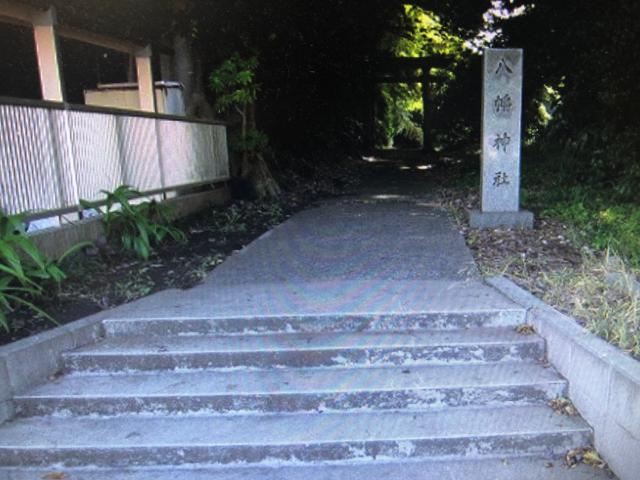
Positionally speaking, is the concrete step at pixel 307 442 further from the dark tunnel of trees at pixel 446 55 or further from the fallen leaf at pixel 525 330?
the dark tunnel of trees at pixel 446 55

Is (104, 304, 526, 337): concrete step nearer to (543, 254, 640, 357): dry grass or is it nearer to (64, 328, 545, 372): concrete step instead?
(64, 328, 545, 372): concrete step

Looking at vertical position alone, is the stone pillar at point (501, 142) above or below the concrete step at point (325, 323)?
above

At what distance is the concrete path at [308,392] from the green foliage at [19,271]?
568mm

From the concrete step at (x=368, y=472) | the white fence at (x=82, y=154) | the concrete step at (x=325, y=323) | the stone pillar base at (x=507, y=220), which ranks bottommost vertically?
the concrete step at (x=368, y=472)

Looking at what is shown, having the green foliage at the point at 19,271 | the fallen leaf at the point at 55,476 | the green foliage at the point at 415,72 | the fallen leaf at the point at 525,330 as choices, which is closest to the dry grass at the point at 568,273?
the fallen leaf at the point at 525,330

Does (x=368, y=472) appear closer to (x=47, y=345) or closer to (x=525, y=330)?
(x=525, y=330)

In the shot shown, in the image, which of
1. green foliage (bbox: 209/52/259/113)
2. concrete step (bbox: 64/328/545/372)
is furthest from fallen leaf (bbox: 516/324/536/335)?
green foliage (bbox: 209/52/259/113)

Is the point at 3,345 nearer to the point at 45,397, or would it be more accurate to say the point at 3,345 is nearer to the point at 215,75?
the point at 45,397

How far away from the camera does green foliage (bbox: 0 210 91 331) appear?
376 centimetres

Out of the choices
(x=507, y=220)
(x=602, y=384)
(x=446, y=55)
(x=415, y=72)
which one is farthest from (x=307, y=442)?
(x=415, y=72)

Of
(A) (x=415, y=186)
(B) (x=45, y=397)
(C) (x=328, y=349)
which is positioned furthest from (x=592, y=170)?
(B) (x=45, y=397)

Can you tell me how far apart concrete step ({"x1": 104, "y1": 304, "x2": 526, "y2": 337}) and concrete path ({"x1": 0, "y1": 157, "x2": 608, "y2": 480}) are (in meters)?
0.01

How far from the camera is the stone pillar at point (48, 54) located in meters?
6.72

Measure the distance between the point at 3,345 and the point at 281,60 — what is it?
9822 mm
